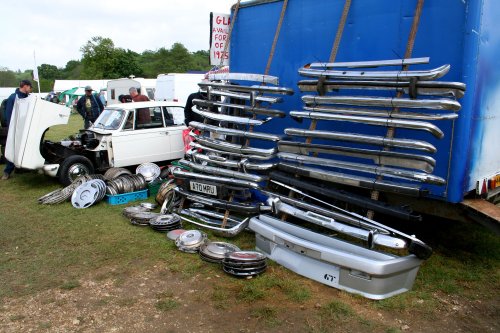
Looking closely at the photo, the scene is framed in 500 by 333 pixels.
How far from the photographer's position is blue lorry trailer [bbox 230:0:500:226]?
12.0 ft

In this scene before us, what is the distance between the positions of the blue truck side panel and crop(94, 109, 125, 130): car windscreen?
15.9ft

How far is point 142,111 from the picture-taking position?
874cm

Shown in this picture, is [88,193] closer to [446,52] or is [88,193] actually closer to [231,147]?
[231,147]

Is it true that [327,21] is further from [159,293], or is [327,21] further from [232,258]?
[159,293]

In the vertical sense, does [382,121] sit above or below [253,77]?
below

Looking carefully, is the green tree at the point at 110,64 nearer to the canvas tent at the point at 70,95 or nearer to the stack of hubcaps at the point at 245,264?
the canvas tent at the point at 70,95

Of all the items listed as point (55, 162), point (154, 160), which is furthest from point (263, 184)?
point (55, 162)

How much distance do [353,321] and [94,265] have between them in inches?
114

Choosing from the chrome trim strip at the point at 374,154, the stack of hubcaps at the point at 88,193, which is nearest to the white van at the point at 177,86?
the stack of hubcaps at the point at 88,193

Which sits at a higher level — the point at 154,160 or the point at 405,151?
the point at 405,151

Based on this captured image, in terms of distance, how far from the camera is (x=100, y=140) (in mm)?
8398

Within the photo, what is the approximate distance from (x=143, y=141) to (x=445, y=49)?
21.0 ft

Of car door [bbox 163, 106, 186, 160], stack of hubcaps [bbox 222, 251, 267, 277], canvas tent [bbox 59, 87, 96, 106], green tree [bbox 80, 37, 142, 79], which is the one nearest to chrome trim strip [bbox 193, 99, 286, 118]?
stack of hubcaps [bbox 222, 251, 267, 277]

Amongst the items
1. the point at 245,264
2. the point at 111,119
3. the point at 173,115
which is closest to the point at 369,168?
the point at 245,264
